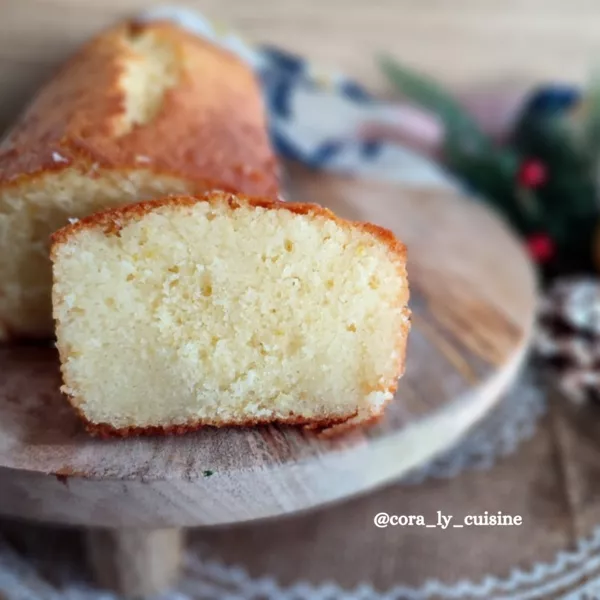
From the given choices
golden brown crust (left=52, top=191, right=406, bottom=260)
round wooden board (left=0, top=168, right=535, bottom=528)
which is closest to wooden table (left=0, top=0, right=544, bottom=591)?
round wooden board (left=0, top=168, right=535, bottom=528)

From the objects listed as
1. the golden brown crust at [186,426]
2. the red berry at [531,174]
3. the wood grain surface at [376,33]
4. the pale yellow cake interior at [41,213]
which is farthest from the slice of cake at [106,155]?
the red berry at [531,174]

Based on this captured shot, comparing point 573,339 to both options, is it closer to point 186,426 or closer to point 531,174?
point 531,174

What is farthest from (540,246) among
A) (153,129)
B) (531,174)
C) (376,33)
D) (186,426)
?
(186,426)

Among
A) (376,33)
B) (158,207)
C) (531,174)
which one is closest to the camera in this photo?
(158,207)

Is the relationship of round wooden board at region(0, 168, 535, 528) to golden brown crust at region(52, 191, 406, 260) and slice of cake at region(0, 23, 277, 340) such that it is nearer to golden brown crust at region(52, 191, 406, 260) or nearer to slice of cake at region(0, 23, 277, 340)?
slice of cake at region(0, 23, 277, 340)

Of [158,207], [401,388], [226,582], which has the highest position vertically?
[158,207]

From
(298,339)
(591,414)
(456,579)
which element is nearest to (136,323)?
(298,339)

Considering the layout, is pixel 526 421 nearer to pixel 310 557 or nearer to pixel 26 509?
pixel 310 557

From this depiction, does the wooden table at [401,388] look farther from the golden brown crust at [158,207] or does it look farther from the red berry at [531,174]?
the golden brown crust at [158,207]
